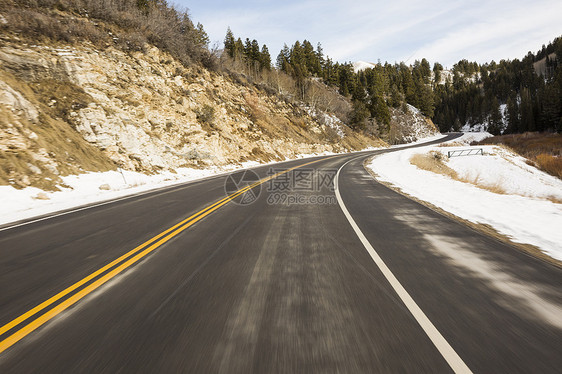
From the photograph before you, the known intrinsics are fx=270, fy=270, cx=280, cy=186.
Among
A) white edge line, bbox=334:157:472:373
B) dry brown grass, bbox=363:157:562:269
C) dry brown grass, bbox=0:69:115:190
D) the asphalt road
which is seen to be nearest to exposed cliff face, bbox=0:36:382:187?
dry brown grass, bbox=0:69:115:190

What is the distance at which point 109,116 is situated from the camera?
1756 centimetres

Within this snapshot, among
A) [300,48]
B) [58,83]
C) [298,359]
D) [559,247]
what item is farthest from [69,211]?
[300,48]

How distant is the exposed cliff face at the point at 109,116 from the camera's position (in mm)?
12633

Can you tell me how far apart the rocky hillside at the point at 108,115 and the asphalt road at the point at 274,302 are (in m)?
9.32

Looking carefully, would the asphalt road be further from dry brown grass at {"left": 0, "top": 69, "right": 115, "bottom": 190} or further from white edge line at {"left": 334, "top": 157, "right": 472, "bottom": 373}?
dry brown grass at {"left": 0, "top": 69, "right": 115, "bottom": 190}

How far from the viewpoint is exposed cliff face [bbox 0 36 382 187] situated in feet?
41.4

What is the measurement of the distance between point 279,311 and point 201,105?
27.7 metres

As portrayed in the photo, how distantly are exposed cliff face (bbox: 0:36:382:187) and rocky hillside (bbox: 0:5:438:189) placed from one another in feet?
0.16

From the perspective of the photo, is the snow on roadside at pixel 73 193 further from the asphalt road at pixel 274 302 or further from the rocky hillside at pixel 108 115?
the asphalt road at pixel 274 302

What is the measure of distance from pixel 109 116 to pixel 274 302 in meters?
19.3

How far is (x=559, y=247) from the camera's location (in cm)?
439

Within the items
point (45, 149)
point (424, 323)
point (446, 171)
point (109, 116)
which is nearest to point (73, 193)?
point (45, 149)

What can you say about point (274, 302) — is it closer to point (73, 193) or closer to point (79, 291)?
point (79, 291)

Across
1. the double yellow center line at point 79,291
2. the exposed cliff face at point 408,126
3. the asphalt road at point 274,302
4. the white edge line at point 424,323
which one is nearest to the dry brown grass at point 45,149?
the asphalt road at point 274,302
